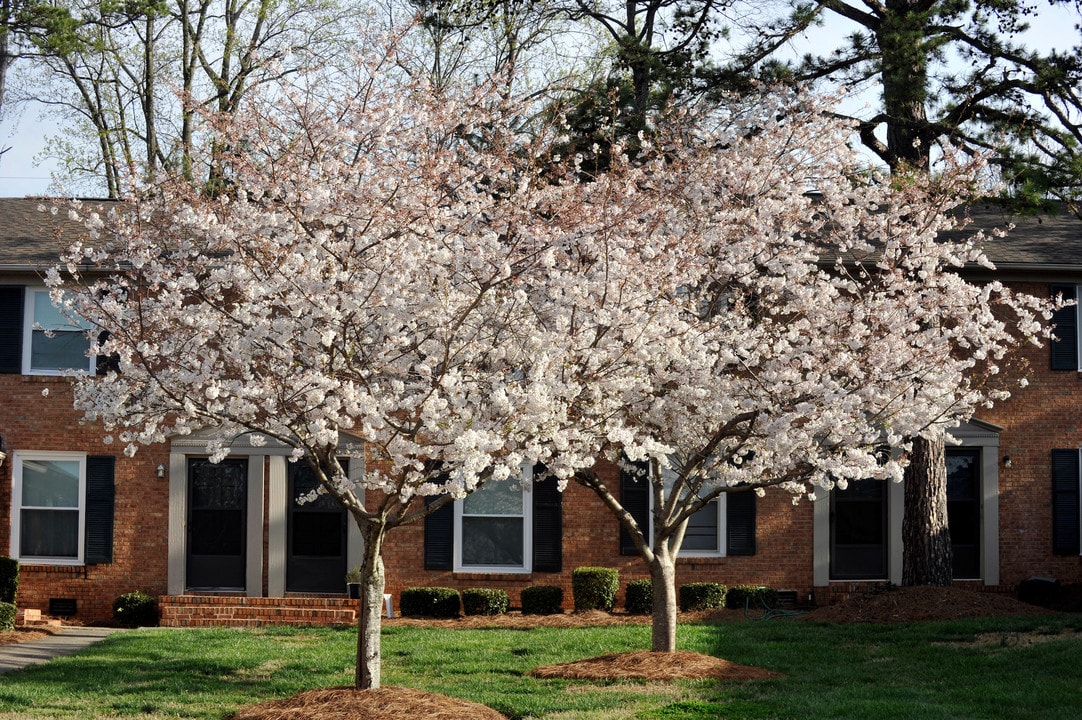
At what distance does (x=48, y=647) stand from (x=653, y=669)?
7.54 metres

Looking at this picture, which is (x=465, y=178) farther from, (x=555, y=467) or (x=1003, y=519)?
(x=1003, y=519)

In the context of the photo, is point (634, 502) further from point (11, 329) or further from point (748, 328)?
point (11, 329)

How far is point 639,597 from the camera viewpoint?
53.5ft

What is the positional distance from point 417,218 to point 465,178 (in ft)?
5.97

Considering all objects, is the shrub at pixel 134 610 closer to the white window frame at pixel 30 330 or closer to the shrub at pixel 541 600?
the white window frame at pixel 30 330

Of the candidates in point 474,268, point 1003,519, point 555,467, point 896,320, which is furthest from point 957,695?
point 1003,519

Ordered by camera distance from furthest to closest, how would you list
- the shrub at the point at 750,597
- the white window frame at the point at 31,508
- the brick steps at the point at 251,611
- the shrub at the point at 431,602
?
the white window frame at the point at 31,508, the shrub at the point at 750,597, the shrub at the point at 431,602, the brick steps at the point at 251,611

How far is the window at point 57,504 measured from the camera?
16.8 metres

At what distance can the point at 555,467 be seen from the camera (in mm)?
9016

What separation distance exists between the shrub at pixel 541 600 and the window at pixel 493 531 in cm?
70

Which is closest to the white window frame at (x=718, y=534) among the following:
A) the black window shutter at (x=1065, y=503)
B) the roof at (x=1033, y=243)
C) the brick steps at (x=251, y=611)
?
the brick steps at (x=251, y=611)

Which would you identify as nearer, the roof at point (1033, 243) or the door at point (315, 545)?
the roof at point (1033, 243)

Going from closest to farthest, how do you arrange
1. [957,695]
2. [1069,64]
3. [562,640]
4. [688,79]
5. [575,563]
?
1. [957,695]
2. [562,640]
3. [1069,64]
4. [688,79]
5. [575,563]

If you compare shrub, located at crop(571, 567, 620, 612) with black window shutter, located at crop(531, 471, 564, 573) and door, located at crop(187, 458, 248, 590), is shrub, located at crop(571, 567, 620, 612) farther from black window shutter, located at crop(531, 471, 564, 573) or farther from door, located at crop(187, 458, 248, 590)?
door, located at crop(187, 458, 248, 590)
